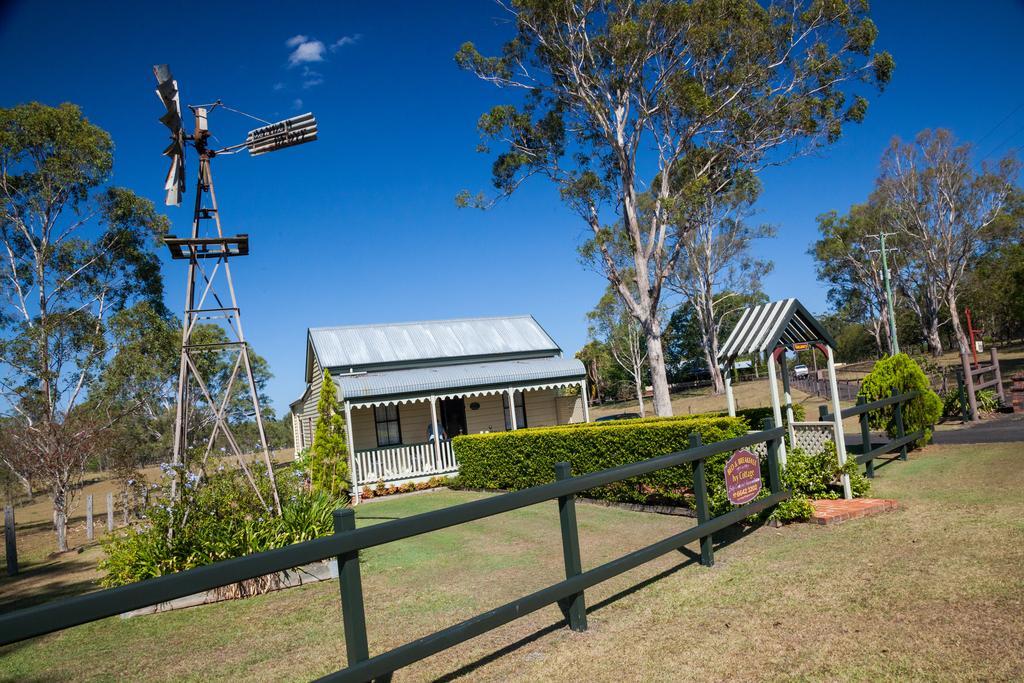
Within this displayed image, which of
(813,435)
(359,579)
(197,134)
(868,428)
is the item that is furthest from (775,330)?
(197,134)

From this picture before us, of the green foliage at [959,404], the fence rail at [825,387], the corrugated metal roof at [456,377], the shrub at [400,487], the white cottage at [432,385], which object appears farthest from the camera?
the fence rail at [825,387]

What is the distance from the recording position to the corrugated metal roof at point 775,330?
9164mm

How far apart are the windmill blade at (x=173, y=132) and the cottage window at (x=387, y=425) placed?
37.2 ft

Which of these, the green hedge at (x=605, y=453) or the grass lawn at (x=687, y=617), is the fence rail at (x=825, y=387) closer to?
the green hedge at (x=605, y=453)

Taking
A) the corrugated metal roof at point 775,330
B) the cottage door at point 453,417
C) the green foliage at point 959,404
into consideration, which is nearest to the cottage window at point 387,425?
the cottage door at point 453,417

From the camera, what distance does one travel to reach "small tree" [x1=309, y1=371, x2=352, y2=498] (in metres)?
16.0

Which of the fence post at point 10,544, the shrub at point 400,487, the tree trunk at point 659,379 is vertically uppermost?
the tree trunk at point 659,379

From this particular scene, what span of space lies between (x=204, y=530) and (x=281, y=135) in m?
5.84

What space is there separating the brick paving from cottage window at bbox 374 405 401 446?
1425 cm

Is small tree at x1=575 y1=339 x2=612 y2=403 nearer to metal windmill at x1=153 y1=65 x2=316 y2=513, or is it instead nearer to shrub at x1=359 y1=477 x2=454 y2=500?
shrub at x1=359 y1=477 x2=454 y2=500

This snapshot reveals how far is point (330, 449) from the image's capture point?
16.6m

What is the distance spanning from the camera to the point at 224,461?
27.4ft

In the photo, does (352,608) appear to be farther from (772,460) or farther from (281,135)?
(281,135)

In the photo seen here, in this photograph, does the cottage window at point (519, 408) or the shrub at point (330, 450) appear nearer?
the shrub at point (330, 450)
